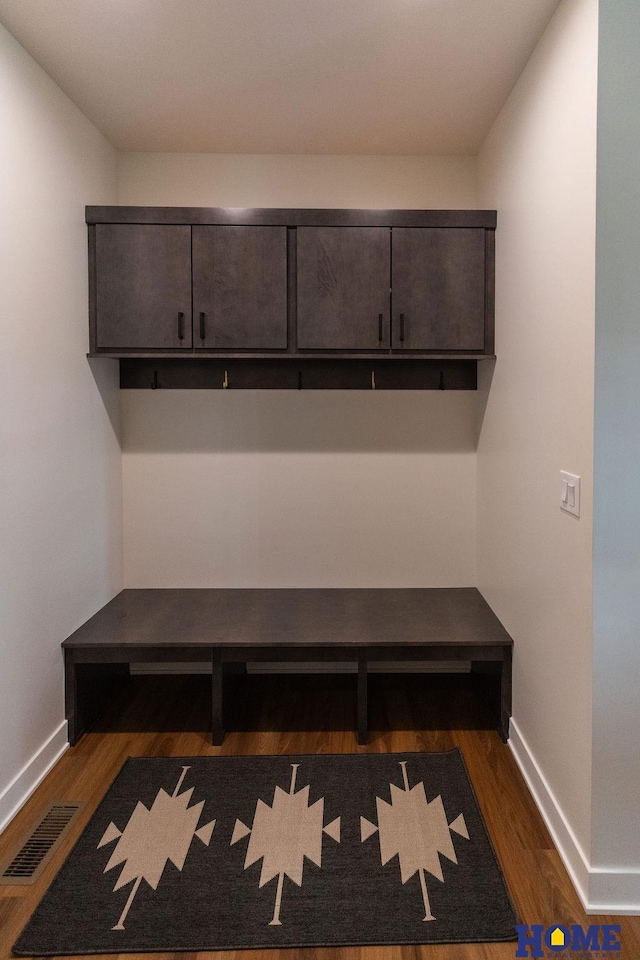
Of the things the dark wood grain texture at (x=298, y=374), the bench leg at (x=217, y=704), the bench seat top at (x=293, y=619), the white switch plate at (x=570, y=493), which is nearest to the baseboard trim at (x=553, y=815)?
the bench seat top at (x=293, y=619)

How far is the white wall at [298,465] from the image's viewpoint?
3268 mm

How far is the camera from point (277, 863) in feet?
6.48

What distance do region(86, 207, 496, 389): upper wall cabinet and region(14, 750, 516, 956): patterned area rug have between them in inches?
69.0

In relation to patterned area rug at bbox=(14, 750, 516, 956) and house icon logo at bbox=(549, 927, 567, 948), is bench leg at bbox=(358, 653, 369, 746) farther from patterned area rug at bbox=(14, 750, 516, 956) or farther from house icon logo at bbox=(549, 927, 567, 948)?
house icon logo at bbox=(549, 927, 567, 948)

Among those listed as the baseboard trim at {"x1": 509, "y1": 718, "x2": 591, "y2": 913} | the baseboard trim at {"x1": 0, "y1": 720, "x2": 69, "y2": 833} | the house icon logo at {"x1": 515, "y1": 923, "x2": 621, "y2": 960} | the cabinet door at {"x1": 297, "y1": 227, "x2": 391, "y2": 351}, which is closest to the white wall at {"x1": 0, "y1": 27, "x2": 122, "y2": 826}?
the baseboard trim at {"x1": 0, "y1": 720, "x2": 69, "y2": 833}

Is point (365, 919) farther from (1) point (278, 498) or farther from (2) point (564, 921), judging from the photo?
(1) point (278, 498)

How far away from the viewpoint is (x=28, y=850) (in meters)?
2.05

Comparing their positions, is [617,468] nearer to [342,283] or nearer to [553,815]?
[553,815]

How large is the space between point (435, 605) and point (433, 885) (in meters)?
1.35

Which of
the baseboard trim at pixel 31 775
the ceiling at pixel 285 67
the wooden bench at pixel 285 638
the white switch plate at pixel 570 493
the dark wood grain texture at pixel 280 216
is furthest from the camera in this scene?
the dark wood grain texture at pixel 280 216

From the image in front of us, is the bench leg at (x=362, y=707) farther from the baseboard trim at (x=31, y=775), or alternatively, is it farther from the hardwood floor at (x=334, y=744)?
the baseboard trim at (x=31, y=775)

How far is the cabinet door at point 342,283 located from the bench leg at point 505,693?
58.7 inches

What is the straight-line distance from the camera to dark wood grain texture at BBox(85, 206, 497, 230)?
288 centimetres

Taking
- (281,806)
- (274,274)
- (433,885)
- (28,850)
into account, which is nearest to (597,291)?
(274,274)
